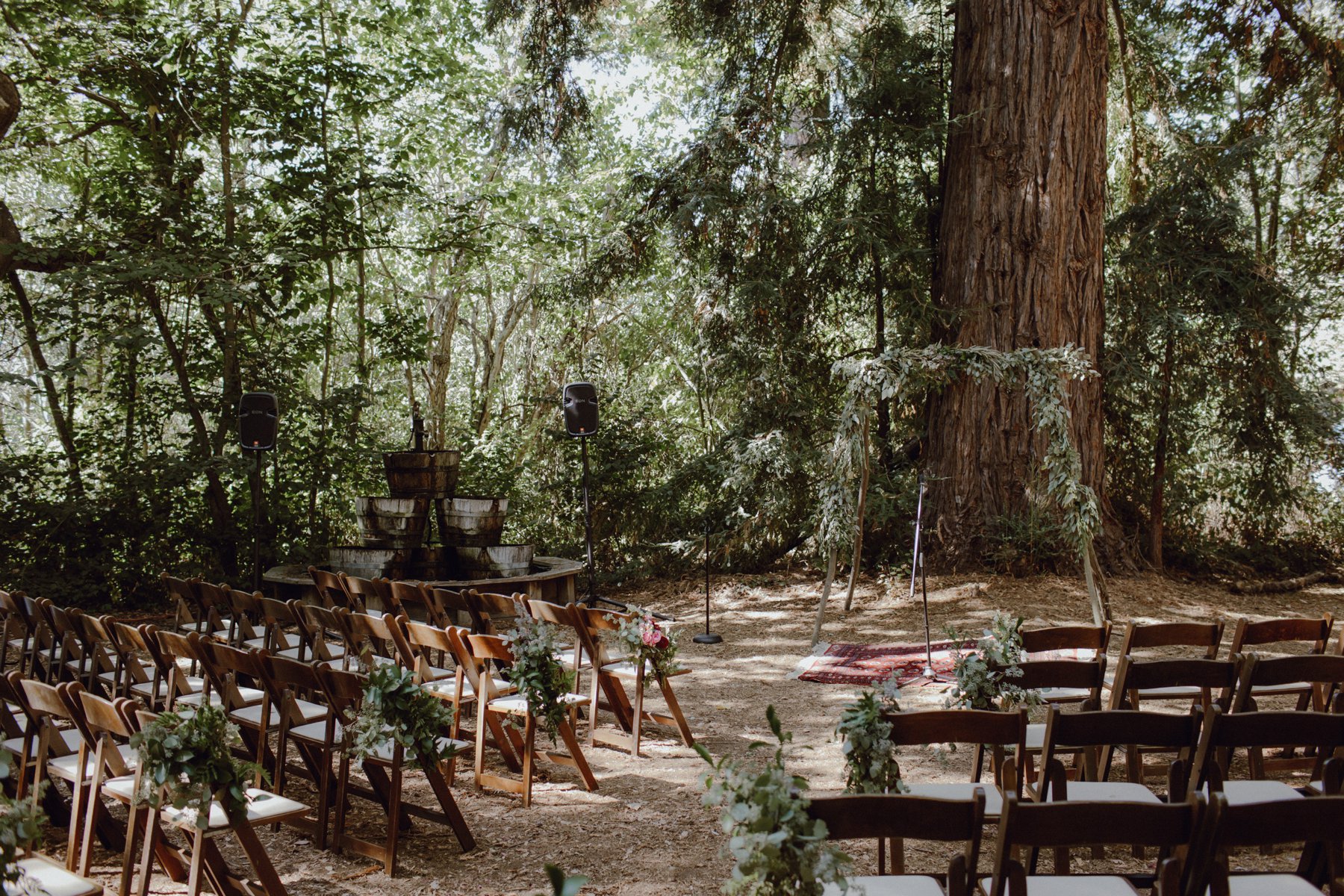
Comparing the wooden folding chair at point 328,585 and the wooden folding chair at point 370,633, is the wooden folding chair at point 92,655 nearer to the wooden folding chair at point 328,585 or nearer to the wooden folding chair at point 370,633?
the wooden folding chair at point 370,633

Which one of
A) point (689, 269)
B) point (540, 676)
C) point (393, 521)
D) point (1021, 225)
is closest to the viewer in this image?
point (540, 676)

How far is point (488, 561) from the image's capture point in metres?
8.78

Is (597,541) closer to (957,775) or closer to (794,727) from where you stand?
(794,727)

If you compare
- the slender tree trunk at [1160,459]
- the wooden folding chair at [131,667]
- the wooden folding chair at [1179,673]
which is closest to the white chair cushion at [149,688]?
the wooden folding chair at [131,667]

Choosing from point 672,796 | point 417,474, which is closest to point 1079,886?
point 672,796

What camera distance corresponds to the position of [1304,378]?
1211cm

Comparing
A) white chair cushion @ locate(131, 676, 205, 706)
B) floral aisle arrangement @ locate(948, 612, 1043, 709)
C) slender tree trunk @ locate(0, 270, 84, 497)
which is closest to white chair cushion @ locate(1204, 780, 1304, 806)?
floral aisle arrangement @ locate(948, 612, 1043, 709)

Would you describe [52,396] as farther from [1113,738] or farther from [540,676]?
[1113,738]

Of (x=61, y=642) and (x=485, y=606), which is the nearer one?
(x=61, y=642)

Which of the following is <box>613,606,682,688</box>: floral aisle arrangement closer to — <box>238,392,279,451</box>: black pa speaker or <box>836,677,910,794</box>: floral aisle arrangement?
<box>836,677,910,794</box>: floral aisle arrangement

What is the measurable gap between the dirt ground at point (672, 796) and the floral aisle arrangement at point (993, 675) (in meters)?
0.34

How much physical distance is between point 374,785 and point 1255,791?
314 cm

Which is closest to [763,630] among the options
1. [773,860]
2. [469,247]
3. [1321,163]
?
[469,247]

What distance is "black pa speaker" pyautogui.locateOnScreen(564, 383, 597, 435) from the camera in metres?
8.97
